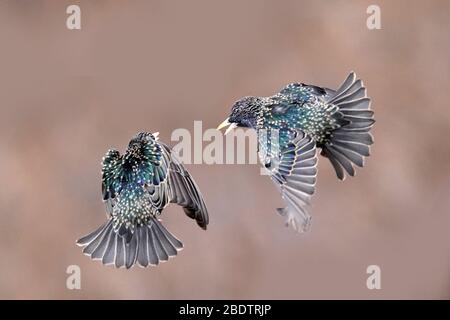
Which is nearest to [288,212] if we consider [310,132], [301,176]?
[301,176]

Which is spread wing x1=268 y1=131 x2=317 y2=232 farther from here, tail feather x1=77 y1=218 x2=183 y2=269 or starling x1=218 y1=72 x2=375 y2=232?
tail feather x1=77 y1=218 x2=183 y2=269

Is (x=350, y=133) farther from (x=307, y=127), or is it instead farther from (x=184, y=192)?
(x=184, y=192)

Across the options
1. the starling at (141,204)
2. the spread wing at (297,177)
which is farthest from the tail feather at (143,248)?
the spread wing at (297,177)

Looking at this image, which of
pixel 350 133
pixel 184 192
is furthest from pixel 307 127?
pixel 184 192

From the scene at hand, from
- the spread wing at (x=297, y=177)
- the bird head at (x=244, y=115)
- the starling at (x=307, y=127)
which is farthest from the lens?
the bird head at (x=244, y=115)

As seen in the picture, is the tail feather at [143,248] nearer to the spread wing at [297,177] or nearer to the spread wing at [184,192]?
the spread wing at [184,192]

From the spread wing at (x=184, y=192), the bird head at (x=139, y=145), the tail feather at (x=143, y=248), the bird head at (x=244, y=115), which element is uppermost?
the bird head at (x=244, y=115)

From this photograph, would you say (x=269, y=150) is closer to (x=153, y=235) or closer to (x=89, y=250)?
(x=153, y=235)
